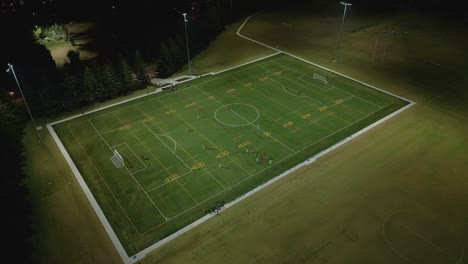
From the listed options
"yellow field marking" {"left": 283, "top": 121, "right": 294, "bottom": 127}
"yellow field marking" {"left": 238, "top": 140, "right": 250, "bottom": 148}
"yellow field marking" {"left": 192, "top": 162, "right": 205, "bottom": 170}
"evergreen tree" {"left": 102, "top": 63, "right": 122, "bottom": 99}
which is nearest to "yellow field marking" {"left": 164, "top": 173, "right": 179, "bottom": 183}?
"yellow field marking" {"left": 192, "top": 162, "right": 205, "bottom": 170}

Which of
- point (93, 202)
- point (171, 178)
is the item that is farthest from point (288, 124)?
point (93, 202)

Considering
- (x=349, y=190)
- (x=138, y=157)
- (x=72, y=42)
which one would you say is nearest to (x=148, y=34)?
(x=72, y=42)

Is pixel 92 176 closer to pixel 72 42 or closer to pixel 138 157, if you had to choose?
pixel 138 157

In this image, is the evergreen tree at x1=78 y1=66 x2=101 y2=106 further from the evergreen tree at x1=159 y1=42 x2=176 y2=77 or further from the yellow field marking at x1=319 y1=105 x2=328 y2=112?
the yellow field marking at x1=319 y1=105 x2=328 y2=112

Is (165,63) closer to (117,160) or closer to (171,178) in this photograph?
(117,160)

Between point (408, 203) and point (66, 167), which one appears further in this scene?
point (66, 167)

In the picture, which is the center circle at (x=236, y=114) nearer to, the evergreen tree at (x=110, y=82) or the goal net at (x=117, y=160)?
the goal net at (x=117, y=160)
